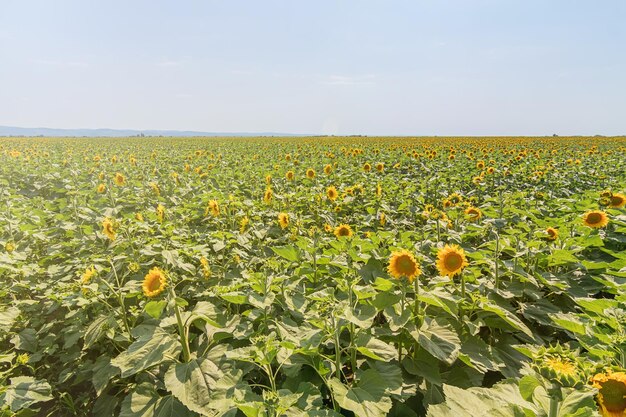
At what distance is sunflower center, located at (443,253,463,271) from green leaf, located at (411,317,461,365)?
21.0 inches

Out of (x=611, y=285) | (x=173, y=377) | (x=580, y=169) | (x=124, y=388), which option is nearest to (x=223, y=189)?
(x=124, y=388)

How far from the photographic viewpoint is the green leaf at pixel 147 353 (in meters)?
2.13

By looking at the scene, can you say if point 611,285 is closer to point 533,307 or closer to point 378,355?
point 533,307

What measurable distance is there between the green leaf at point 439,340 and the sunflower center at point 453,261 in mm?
534

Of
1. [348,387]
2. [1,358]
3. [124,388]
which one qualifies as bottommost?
[124,388]

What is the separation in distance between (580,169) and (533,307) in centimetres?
1305

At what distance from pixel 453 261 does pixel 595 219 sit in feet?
9.08

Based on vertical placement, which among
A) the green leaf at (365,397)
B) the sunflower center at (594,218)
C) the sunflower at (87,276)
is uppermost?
the sunflower center at (594,218)

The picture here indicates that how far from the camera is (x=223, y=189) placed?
30.9ft

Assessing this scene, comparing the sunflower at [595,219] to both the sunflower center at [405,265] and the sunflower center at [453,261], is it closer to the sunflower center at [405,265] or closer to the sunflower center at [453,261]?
the sunflower center at [453,261]

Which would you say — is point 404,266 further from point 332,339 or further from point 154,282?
point 154,282

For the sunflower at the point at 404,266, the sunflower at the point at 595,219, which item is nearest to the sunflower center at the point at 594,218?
the sunflower at the point at 595,219

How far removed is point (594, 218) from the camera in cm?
429

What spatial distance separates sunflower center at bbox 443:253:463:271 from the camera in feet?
9.23
